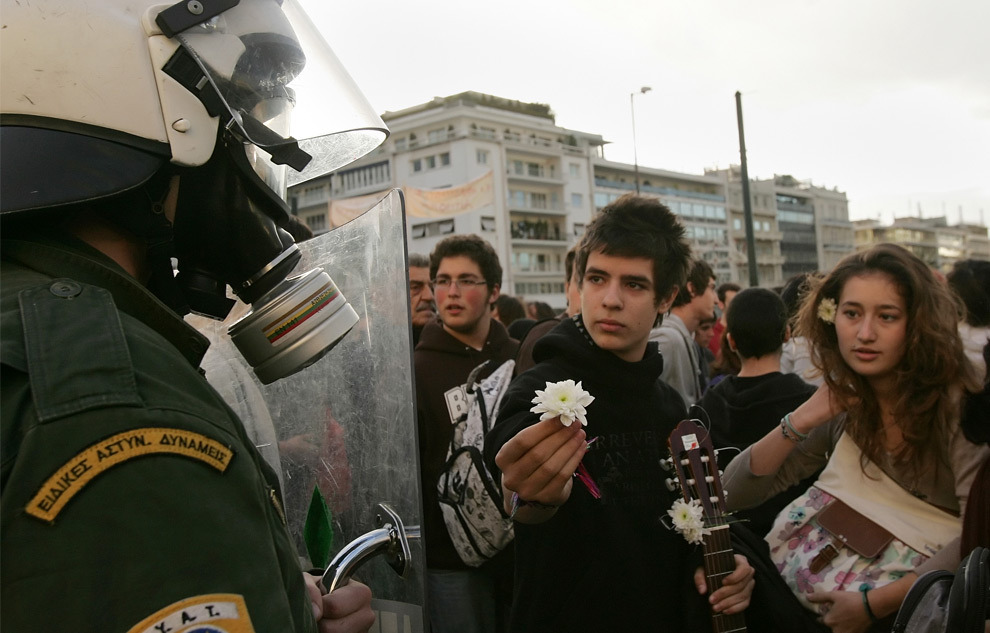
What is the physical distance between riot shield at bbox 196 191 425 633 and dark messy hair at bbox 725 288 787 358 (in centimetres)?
228

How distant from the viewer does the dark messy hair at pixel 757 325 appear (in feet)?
11.1

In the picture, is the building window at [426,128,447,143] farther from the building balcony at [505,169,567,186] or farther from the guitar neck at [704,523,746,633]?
the guitar neck at [704,523,746,633]

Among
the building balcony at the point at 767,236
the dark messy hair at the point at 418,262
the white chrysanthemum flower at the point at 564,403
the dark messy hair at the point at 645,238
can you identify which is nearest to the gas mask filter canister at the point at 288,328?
the white chrysanthemum flower at the point at 564,403

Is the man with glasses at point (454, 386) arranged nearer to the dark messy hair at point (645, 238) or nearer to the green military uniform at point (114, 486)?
the dark messy hair at point (645, 238)

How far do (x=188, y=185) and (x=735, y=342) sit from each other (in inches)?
111

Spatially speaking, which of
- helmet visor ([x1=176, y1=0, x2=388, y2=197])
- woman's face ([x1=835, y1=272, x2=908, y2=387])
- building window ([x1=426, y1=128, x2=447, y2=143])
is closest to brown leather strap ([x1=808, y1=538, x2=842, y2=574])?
woman's face ([x1=835, y1=272, x2=908, y2=387])

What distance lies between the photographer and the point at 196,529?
821 millimetres

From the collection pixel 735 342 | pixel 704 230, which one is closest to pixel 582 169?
pixel 704 230

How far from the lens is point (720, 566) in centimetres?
219

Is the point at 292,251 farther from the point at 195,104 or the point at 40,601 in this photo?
the point at 40,601

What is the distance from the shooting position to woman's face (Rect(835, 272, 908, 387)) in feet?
7.97

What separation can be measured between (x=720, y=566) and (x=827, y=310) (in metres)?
1.06

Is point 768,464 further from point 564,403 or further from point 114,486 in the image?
point 114,486

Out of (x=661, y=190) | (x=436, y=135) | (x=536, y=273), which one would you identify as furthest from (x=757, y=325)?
(x=661, y=190)
